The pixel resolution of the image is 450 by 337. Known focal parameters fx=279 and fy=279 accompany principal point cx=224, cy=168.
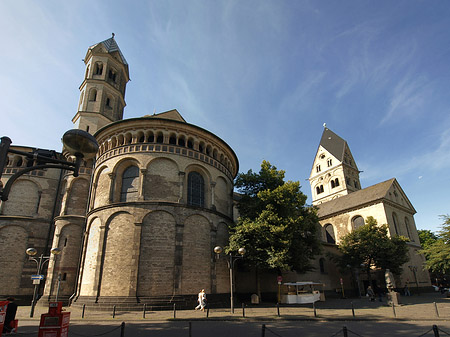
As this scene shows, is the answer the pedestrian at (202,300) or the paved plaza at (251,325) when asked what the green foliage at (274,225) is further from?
the paved plaza at (251,325)

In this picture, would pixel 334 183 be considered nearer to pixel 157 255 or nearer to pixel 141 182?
pixel 141 182

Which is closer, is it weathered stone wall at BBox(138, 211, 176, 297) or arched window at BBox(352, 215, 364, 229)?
weathered stone wall at BBox(138, 211, 176, 297)

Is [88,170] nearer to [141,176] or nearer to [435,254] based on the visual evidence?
[141,176]

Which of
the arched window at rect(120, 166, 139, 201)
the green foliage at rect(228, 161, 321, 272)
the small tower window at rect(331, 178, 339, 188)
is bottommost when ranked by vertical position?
the green foliage at rect(228, 161, 321, 272)

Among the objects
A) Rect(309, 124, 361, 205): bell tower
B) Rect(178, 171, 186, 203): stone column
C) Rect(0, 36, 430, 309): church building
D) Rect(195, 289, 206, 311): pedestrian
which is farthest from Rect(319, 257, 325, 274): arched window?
Rect(309, 124, 361, 205): bell tower

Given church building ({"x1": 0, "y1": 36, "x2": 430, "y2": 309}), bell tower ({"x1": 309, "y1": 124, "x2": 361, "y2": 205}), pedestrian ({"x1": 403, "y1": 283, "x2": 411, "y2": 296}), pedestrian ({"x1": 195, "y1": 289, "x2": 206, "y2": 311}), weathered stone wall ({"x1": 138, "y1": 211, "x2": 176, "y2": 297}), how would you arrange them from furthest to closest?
1. bell tower ({"x1": 309, "y1": 124, "x2": 361, "y2": 205})
2. pedestrian ({"x1": 403, "y1": 283, "x2": 411, "y2": 296})
3. church building ({"x1": 0, "y1": 36, "x2": 430, "y2": 309})
4. weathered stone wall ({"x1": 138, "y1": 211, "x2": 176, "y2": 297})
5. pedestrian ({"x1": 195, "y1": 289, "x2": 206, "y2": 311})

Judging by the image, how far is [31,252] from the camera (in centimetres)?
1767

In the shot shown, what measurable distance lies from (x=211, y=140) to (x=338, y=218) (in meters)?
27.6

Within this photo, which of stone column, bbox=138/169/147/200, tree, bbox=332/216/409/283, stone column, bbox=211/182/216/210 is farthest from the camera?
tree, bbox=332/216/409/283

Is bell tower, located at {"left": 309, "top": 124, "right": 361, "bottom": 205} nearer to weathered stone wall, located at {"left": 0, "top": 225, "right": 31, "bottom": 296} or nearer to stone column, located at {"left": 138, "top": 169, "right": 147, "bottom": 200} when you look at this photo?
stone column, located at {"left": 138, "top": 169, "right": 147, "bottom": 200}

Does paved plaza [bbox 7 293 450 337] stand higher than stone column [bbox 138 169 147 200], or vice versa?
stone column [bbox 138 169 147 200]

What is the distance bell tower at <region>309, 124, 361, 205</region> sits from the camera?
57.9m

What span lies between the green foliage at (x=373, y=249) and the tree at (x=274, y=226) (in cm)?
959

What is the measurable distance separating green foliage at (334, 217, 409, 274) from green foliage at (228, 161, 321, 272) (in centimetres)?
1019
